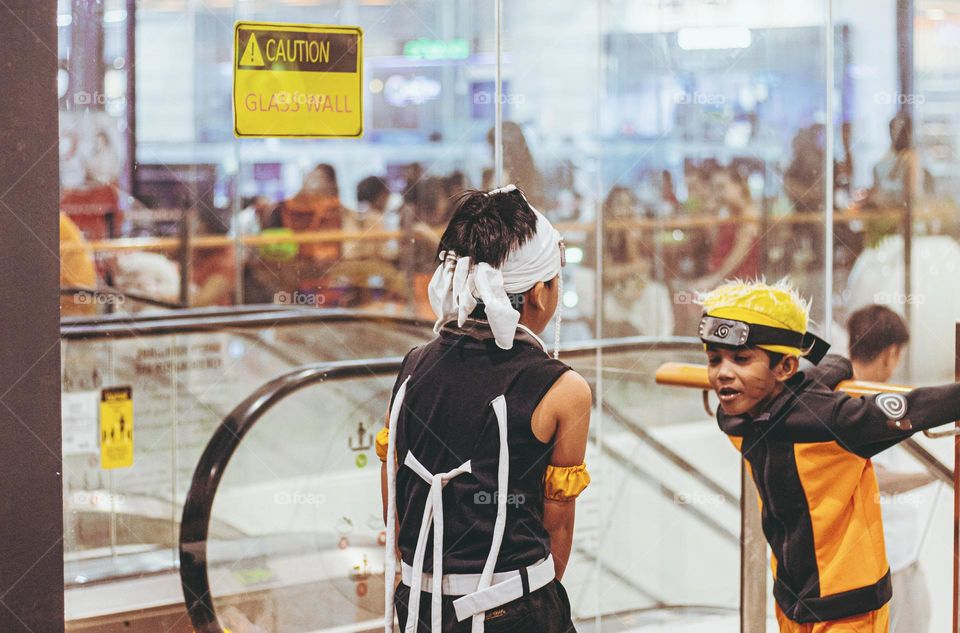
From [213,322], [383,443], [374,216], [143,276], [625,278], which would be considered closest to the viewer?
[383,443]

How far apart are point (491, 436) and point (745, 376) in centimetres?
64

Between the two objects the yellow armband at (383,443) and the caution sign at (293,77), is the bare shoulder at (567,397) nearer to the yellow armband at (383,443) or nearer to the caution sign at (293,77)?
the yellow armband at (383,443)

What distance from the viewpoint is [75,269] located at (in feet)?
10.2

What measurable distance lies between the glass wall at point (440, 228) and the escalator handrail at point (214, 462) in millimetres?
83

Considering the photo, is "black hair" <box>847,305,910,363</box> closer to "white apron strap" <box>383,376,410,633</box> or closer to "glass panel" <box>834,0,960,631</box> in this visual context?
"glass panel" <box>834,0,960,631</box>

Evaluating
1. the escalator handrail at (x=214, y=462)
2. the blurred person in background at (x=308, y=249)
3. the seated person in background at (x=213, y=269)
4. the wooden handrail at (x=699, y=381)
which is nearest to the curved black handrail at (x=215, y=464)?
the escalator handrail at (x=214, y=462)

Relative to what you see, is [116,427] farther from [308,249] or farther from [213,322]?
[308,249]

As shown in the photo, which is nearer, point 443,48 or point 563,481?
point 563,481

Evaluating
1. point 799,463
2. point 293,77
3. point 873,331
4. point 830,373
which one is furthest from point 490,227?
point 873,331

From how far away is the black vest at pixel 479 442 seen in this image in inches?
73.4

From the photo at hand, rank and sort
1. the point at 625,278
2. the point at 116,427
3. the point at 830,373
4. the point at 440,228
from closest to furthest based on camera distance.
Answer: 1. the point at 830,373
2. the point at 116,427
3. the point at 440,228
4. the point at 625,278

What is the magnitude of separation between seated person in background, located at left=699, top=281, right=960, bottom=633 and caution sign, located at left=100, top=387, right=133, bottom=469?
1.68m

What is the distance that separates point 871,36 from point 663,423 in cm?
151

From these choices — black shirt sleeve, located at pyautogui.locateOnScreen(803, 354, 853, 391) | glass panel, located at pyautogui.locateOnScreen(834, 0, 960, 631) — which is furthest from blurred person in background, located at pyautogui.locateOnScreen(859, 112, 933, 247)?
black shirt sleeve, located at pyautogui.locateOnScreen(803, 354, 853, 391)
